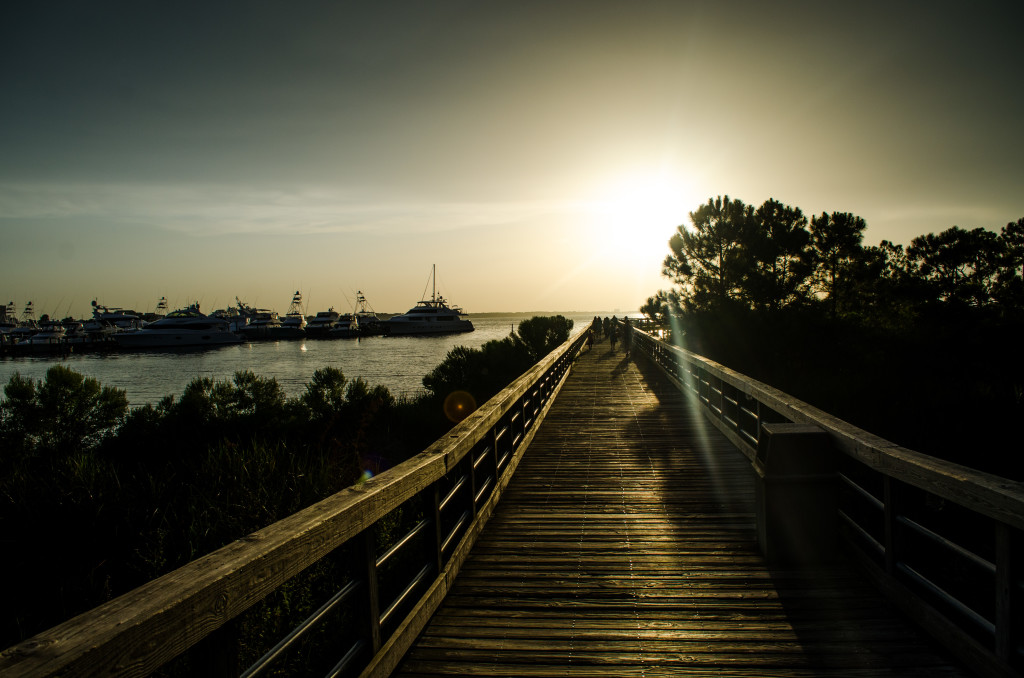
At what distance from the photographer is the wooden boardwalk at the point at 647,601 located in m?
2.89

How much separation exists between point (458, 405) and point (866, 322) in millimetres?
21177

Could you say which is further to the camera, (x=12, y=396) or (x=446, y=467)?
(x=12, y=396)

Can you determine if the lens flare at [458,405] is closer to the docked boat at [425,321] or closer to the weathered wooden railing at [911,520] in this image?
the weathered wooden railing at [911,520]

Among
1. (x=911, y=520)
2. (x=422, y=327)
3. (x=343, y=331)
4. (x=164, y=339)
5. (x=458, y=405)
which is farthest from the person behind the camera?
(x=343, y=331)

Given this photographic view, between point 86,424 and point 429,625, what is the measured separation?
1487cm

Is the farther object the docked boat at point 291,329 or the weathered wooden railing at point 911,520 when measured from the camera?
the docked boat at point 291,329

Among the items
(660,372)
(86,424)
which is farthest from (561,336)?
(86,424)

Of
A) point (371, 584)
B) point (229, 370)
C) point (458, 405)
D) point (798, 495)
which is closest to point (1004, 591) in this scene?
point (798, 495)

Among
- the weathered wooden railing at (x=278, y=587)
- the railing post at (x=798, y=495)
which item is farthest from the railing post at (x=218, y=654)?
the railing post at (x=798, y=495)

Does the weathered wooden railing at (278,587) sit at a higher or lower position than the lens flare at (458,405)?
higher

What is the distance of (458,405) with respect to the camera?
1847cm

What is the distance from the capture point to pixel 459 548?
4.03m

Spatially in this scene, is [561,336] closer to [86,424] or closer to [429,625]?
[86,424]

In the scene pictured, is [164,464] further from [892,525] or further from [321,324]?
[321,324]
